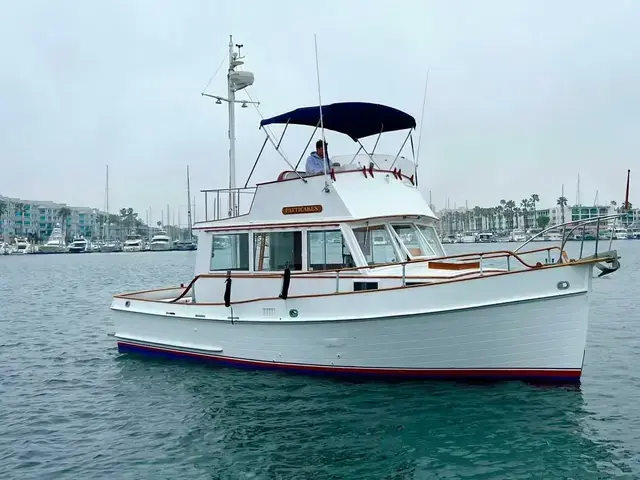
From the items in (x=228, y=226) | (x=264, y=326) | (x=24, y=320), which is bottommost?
(x=24, y=320)

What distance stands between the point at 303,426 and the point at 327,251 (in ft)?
12.2

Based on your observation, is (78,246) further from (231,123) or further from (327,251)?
(327,251)

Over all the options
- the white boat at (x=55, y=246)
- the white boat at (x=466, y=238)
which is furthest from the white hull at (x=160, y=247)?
the white boat at (x=466, y=238)

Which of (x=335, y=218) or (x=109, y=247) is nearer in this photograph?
(x=335, y=218)

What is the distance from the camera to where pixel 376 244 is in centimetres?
1154

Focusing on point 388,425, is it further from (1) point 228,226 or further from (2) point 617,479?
(1) point 228,226

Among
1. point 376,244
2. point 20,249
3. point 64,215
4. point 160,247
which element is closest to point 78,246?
point 20,249

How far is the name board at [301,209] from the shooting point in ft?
38.0

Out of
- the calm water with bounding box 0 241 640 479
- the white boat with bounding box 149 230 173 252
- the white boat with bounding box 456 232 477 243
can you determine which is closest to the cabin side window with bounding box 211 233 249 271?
the calm water with bounding box 0 241 640 479

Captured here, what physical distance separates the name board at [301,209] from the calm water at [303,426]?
3.23 meters

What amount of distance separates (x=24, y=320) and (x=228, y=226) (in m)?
13.6

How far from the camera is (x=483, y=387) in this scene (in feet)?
32.7

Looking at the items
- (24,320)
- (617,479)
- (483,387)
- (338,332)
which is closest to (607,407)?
(483,387)

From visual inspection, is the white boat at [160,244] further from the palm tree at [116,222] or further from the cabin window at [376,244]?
the cabin window at [376,244]
